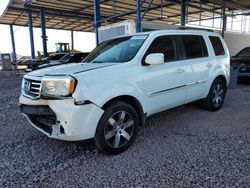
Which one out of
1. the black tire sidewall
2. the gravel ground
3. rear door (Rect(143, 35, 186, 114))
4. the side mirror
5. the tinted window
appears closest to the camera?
the gravel ground

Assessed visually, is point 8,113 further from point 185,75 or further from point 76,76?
point 185,75

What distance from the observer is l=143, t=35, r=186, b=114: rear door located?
3.52 m

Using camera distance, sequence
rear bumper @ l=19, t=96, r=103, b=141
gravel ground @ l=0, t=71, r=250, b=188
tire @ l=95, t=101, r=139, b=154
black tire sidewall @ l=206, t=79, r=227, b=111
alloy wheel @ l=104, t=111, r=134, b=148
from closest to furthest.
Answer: gravel ground @ l=0, t=71, r=250, b=188 → rear bumper @ l=19, t=96, r=103, b=141 → tire @ l=95, t=101, r=139, b=154 → alloy wheel @ l=104, t=111, r=134, b=148 → black tire sidewall @ l=206, t=79, r=227, b=111

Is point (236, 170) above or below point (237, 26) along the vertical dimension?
below

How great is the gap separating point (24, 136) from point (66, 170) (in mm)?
1580

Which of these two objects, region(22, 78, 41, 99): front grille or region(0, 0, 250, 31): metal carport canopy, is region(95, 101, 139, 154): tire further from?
region(0, 0, 250, 31): metal carport canopy

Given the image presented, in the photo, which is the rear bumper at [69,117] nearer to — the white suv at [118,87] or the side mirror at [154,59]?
the white suv at [118,87]

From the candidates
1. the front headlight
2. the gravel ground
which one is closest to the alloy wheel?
the gravel ground

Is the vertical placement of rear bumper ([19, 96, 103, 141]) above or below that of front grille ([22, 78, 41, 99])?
below

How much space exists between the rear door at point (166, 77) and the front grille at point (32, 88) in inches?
61.3

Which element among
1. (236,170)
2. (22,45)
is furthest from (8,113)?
(22,45)

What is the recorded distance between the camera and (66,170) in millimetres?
2834

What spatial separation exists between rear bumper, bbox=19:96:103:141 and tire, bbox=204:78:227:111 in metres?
2.97

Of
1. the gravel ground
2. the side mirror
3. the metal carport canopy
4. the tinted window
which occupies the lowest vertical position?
the gravel ground
